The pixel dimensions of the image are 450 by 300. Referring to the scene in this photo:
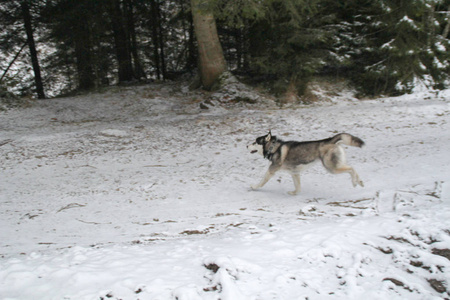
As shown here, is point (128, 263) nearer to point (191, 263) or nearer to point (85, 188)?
point (191, 263)

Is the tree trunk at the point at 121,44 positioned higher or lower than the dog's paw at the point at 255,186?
higher

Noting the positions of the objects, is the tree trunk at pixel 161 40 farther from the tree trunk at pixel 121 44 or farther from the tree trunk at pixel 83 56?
the tree trunk at pixel 83 56

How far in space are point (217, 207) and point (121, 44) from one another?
57.7 ft

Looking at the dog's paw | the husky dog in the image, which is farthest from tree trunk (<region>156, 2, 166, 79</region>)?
the dog's paw

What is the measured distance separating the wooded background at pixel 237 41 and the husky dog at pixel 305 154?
5.21 m

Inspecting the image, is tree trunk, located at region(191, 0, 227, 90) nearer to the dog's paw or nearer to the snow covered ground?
the snow covered ground

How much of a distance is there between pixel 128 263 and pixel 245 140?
7.25m

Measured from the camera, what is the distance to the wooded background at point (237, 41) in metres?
12.4

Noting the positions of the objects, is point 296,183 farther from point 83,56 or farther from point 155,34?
point 155,34

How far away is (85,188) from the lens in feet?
22.8

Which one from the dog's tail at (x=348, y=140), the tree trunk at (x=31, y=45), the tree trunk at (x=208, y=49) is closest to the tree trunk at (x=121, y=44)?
the tree trunk at (x=31, y=45)

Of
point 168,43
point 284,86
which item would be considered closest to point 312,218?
point 284,86

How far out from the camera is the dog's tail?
5.60m

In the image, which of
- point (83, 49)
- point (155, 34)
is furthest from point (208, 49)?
point (155, 34)
